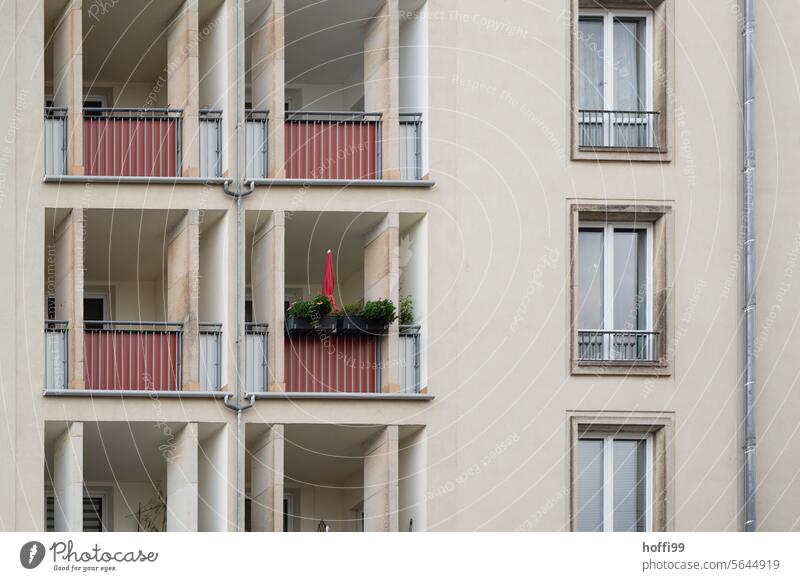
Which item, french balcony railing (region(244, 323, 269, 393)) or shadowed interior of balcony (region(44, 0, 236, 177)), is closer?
french balcony railing (region(244, 323, 269, 393))

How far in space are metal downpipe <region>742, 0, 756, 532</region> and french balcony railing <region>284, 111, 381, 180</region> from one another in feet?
19.5

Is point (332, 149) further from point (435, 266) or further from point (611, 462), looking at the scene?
point (611, 462)

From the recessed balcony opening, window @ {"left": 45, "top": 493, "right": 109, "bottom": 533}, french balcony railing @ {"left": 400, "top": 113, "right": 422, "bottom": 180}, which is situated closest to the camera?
the recessed balcony opening

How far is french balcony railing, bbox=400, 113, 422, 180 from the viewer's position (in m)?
44.4

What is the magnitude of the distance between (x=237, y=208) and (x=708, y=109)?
7810mm

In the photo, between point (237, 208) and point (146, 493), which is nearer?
point (237, 208)

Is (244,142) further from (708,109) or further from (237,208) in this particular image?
(708,109)

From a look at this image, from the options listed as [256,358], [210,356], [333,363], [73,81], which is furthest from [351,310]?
[73,81]

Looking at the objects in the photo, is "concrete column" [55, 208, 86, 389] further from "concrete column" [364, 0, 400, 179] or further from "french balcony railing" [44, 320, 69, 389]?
"concrete column" [364, 0, 400, 179]

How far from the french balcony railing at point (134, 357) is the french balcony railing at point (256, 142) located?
2.78m

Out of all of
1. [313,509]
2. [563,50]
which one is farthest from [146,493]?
[563,50]

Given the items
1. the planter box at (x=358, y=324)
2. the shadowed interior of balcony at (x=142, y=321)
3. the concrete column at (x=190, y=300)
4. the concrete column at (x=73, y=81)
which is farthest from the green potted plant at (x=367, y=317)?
the concrete column at (x=73, y=81)

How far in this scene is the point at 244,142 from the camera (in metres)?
44.2

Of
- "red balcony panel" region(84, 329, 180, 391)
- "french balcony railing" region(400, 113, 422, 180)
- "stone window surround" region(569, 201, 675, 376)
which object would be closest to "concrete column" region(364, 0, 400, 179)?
"french balcony railing" region(400, 113, 422, 180)
